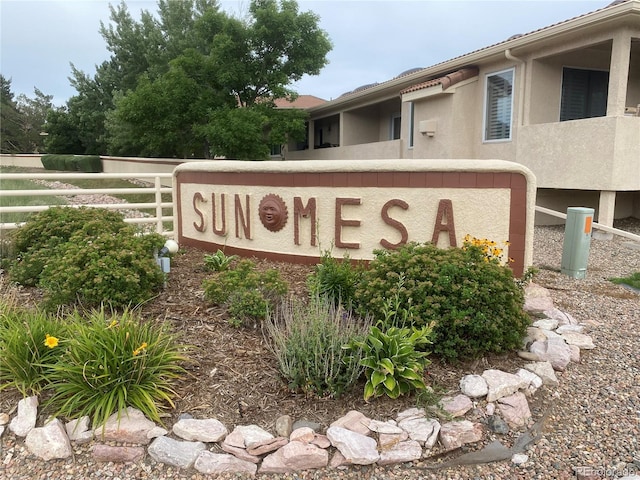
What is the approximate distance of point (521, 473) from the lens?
10.6 feet

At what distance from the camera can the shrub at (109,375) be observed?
3.54m

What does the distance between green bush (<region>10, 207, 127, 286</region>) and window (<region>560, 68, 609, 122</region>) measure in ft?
35.9

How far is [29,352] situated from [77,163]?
100 feet

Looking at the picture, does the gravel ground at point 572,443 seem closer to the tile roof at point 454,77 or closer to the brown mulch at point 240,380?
the brown mulch at point 240,380

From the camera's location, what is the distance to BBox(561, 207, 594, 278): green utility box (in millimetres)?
7375

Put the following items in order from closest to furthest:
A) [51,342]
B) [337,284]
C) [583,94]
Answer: [51,342], [337,284], [583,94]

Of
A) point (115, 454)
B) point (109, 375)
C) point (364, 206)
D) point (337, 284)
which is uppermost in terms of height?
point (364, 206)

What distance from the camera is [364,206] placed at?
6.49 m

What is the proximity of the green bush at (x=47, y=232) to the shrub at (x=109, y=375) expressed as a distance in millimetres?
2236

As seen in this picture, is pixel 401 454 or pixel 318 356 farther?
pixel 318 356

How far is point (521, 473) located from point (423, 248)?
6.97ft

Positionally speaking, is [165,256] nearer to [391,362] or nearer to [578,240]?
[391,362]

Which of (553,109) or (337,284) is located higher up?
(553,109)

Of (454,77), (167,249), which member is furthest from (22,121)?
(167,249)
